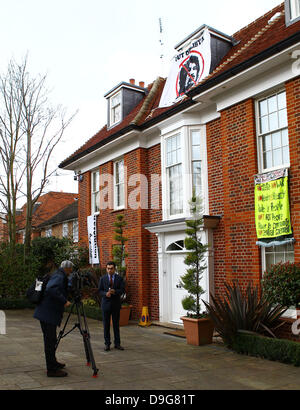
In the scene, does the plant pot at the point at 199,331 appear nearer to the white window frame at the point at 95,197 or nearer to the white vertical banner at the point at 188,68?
the white vertical banner at the point at 188,68

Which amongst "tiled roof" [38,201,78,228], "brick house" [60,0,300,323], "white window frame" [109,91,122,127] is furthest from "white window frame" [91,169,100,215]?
"tiled roof" [38,201,78,228]

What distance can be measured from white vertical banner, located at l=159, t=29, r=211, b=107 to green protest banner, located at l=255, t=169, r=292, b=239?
4048 millimetres

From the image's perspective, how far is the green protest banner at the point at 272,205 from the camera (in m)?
7.93

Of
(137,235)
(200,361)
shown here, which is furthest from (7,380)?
(137,235)

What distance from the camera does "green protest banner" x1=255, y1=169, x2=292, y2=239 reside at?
7930 millimetres

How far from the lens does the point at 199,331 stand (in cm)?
837

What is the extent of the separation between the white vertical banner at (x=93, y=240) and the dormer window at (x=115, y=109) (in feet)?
12.9

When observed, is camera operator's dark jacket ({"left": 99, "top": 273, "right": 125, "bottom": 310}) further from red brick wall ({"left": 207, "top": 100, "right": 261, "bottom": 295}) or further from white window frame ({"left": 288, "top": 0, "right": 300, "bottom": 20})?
white window frame ({"left": 288, "top": 0, "right": 300, "bottom": 20})

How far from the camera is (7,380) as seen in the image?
566 cm

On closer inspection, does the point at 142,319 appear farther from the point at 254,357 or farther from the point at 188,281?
the point at 254,357

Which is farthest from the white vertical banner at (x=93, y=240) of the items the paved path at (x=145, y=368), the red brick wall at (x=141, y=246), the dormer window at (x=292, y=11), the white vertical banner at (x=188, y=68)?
the dormer window at (x=292, y=11)

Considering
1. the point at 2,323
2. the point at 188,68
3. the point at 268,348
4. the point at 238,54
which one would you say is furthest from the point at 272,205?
the point at 2,323

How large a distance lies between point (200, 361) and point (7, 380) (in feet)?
10.5

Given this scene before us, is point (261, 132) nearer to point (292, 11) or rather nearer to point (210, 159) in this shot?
point (210, 159)
